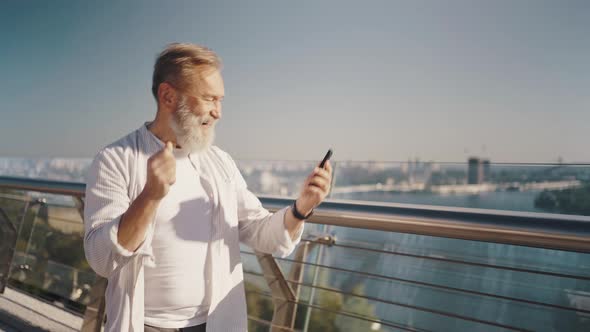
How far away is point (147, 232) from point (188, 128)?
311 millimetres

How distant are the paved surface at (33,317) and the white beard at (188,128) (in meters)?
2.04

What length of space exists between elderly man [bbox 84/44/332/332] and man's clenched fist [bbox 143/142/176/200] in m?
0.14

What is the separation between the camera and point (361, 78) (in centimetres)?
5794

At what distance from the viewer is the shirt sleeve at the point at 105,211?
1073mm

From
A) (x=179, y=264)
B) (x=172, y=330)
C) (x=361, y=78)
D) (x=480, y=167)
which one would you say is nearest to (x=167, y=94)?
(x=179, y=264)

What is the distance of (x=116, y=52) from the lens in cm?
1644

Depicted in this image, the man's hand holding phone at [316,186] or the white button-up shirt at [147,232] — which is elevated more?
the man's hand holding phone at [316,186]

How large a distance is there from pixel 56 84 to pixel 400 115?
2006 inches

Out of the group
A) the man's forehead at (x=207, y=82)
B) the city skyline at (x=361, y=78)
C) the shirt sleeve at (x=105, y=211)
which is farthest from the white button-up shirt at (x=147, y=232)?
the city skyline at (x=361, y=78)

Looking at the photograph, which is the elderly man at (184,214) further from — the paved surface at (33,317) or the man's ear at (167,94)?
the paved surface at (33,317)

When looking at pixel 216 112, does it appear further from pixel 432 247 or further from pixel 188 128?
pixel 432 247

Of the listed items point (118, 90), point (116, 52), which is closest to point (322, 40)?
point (118, 90)

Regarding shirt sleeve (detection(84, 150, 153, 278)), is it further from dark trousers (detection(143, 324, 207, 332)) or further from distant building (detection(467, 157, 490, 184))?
distant building (detection(467, 157, 490, 184))

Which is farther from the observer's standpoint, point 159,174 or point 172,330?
point 172,330
